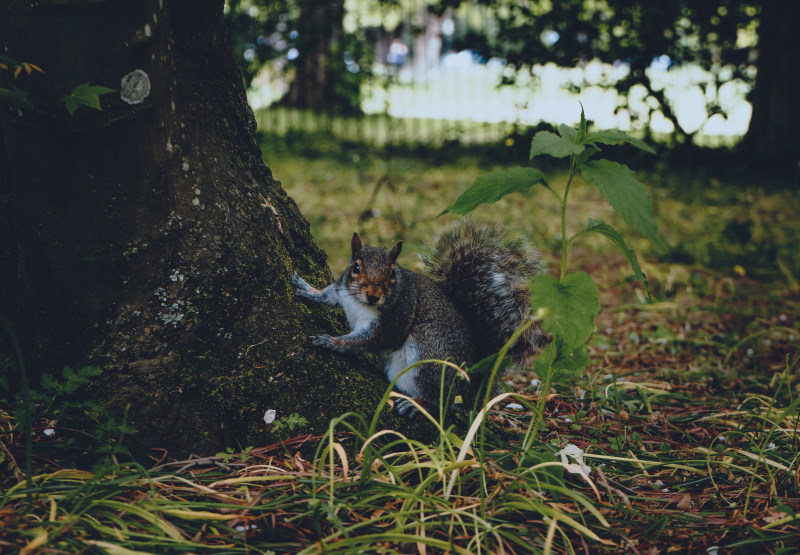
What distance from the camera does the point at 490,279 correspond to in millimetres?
2002

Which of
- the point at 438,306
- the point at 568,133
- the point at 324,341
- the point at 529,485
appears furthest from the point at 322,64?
the point at 529,485

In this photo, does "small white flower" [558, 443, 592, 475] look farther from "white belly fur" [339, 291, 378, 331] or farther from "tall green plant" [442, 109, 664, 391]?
"white belly fur" [339, 291, 378, 331]

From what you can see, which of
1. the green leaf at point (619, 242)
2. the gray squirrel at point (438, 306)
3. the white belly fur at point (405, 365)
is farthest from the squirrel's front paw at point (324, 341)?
the green leaf at point (619, 242)

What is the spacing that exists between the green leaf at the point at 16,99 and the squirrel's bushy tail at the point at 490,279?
50.6 inches

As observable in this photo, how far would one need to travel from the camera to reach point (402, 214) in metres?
4.61

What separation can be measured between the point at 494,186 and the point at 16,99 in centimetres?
97

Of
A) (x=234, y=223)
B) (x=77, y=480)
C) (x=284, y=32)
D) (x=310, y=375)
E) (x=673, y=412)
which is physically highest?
(x=284, y=32)

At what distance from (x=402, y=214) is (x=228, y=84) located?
2.91 metres

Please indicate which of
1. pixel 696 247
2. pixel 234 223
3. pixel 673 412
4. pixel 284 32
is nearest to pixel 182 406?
pixel 234 223

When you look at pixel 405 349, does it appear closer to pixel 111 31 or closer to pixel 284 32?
pixel 111 31

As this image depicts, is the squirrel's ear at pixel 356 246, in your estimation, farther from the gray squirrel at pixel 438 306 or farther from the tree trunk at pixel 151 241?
the tree trunk at pixel 151 241

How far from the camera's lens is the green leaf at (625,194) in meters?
1.14

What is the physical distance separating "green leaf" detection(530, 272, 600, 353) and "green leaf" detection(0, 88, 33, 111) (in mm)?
1079

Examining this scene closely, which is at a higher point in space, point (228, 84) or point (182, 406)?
point (228, 84)
